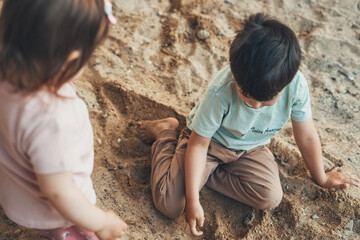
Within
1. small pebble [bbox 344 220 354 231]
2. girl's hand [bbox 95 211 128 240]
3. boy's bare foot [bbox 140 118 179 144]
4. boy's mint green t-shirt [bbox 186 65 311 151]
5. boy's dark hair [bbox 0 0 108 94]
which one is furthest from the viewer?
boy's bare foot [bbox 140 118 179 144]

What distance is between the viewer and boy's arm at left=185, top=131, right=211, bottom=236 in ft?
4.79

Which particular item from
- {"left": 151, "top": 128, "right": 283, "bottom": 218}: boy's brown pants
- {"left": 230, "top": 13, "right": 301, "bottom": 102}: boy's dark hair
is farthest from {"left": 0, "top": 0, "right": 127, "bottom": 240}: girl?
{"left": 151, "top": 128, "right": 283, "bottom": 218}: boy's brown pants

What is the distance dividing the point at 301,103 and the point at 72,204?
965 millimetres

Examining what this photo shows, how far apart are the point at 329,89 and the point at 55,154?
1792 millimetres

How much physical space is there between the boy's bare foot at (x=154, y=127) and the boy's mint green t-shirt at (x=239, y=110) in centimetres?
34

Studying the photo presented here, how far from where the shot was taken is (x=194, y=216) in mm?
1434

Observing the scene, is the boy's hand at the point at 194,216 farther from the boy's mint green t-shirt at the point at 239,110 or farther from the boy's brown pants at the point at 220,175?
the boy's mint green t-shirt at the point at 239,110

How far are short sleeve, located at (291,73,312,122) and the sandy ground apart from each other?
334mm

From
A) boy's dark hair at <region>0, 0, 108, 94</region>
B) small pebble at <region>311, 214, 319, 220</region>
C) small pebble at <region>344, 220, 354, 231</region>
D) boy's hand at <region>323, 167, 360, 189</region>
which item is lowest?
small pebble at <region>344, 220, 354, 231</region>

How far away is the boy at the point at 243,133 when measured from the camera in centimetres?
115

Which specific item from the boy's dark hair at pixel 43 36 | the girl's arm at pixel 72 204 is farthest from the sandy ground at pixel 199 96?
the boy's dark hair at pixel 43 36

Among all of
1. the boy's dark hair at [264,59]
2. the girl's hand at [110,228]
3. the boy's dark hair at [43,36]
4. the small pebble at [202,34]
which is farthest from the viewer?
the small pebble at [202,34]

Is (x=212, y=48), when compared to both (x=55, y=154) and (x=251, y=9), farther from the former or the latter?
(x=55, y=154)

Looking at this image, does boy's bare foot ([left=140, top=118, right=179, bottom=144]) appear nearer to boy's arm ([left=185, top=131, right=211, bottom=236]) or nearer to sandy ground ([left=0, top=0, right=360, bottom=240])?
sandy ground ([left=0, top=0, right=360, bottom=240])
